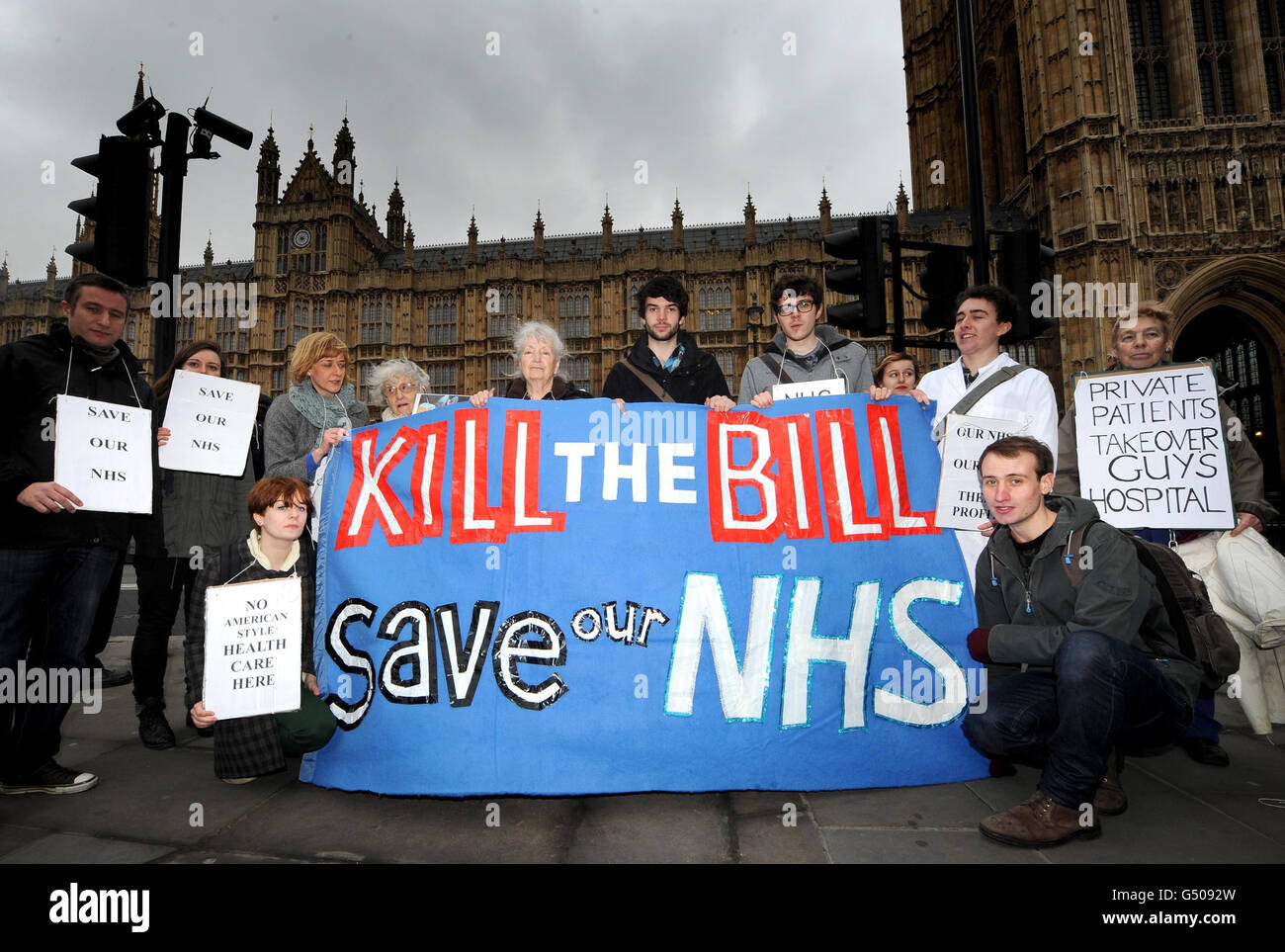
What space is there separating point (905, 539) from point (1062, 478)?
4.42ft

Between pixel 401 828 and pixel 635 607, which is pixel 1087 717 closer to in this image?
pixel 635 607

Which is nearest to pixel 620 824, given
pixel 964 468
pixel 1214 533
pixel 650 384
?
pixel 964 468

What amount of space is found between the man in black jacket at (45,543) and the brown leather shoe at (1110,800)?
411 centimetres

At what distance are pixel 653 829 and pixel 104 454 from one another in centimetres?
280

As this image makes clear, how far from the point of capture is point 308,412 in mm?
3549

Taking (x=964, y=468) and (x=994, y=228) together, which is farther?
(x=994, y=228)

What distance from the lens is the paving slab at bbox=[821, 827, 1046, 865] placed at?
6.88 feet

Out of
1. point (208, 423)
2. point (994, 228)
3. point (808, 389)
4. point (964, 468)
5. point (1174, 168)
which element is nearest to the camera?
point (964, 468)

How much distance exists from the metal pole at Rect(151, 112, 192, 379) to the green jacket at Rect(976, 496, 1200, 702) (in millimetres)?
4763

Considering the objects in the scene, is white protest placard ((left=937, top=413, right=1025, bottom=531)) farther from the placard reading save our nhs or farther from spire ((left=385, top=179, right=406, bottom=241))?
spire ((left=385, top=179, right=406, bottom=241))

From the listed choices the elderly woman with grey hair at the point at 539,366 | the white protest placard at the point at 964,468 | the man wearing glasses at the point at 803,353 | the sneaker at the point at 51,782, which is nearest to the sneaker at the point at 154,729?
the sneaker at the point at 51,782

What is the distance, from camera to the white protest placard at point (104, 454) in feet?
9.07
